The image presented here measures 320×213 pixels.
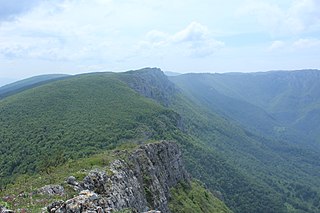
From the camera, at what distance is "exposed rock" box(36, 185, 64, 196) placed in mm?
35312

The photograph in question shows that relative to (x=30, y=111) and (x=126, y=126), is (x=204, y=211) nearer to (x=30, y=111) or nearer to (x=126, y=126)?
(x=126, y=126)

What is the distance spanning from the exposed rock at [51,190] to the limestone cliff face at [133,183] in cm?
234

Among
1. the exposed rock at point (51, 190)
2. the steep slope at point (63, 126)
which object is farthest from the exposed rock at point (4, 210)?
the steep slope at point (63, 126)

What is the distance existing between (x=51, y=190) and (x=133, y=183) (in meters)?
20.3

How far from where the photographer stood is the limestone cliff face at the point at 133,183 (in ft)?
93.4

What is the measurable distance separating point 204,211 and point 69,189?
49259 millimetres

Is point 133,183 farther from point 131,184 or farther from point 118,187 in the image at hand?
point 118,187

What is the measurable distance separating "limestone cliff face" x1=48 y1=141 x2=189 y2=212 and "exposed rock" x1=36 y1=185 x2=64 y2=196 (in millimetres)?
2338

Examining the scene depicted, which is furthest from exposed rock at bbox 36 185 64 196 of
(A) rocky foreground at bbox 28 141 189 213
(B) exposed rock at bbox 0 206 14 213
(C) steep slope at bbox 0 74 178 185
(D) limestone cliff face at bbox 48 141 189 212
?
(C) steep slope at bbox 0 74 178 185

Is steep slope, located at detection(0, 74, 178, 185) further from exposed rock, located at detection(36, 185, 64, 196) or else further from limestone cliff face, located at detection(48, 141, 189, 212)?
exposed rock, located at detection(36, 185, 64, 196)

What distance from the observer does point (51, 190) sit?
1412 inches

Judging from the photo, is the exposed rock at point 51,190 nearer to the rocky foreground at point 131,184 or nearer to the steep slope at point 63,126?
the rocky foreground at point 131,184

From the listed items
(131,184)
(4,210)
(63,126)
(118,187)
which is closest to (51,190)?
(4,210)

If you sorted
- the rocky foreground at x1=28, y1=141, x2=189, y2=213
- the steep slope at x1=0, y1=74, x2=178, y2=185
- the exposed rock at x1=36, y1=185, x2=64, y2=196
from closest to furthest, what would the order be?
the rocky foreground at x1=28, y1=141, x2=189, y2=213 < the exposed rock at x1=36, y1=185, x2=64, y2=196 < the steep slope at x1=0, y1=74, x2=178, y2=185
